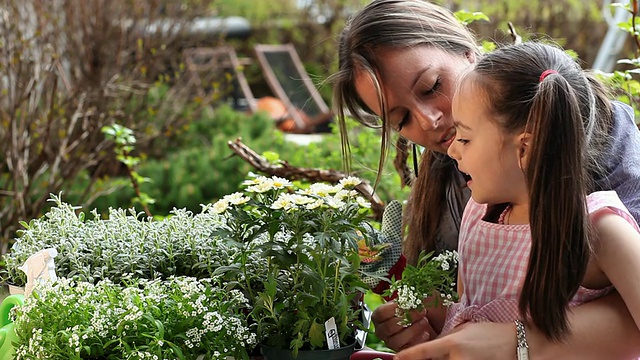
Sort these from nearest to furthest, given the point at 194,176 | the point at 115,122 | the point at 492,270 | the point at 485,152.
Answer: the point at 485,152, the point at 492,270, the point at 115,122, the point at 194,176

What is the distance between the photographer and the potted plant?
143 centimetres

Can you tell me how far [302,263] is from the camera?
58.4 inches

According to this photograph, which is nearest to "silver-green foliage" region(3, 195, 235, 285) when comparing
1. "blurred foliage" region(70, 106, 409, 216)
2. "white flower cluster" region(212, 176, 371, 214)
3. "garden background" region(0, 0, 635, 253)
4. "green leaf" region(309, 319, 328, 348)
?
"white flower cluster" region(212, 176, 371, 214)

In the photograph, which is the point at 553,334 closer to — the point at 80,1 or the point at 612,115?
the point at 612,115

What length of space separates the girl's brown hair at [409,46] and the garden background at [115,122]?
0.40m

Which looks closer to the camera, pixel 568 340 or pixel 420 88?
pixel 568 340

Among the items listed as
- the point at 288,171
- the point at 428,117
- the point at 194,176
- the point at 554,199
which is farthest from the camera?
the point at 194,176

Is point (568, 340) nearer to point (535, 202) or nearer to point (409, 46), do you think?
point (535, 202)

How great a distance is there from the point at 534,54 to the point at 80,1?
3.71m

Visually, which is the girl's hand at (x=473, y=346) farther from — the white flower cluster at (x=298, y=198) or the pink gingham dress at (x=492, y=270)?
the white flower cluster at (x=298, y=198)

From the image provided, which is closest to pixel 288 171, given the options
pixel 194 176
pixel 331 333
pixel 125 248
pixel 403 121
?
pixel 403 121

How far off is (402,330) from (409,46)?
26.4 inches

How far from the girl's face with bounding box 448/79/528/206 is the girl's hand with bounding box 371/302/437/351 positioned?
0.28m

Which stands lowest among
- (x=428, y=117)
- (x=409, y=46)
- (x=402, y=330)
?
(x=402, y=330)
